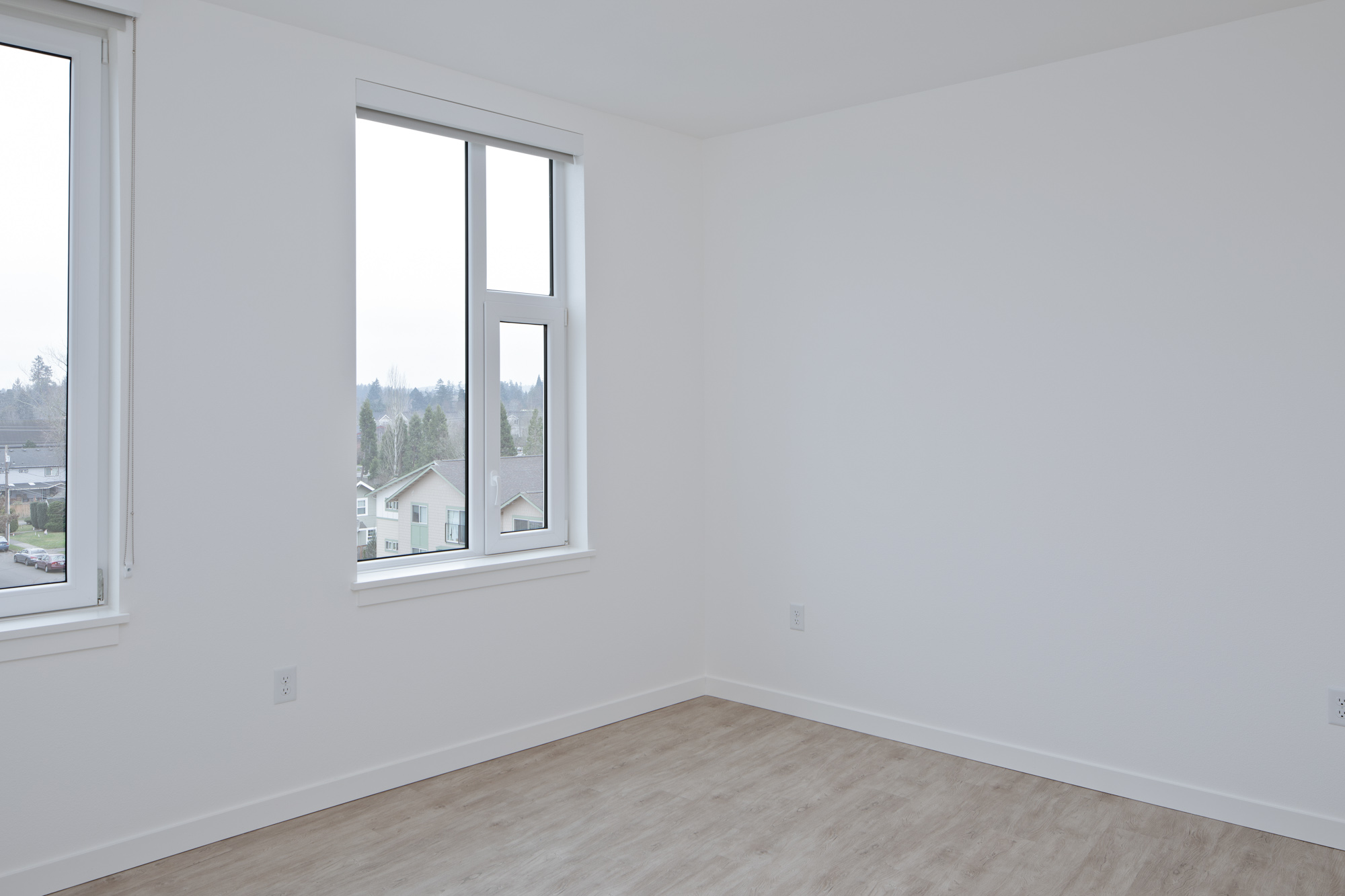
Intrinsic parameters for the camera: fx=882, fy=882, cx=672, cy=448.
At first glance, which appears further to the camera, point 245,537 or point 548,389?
point 548,389

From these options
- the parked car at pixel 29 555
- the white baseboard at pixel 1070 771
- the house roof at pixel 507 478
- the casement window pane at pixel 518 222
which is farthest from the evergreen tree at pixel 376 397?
the white baseboard at pixel 1070 771

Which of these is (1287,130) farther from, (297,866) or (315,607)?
(297,866)

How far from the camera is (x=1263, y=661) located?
2961 mm

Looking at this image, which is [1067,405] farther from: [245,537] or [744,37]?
[245,537]

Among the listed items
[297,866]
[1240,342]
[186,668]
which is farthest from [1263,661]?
[186,668]

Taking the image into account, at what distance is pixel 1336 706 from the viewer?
2842 mm

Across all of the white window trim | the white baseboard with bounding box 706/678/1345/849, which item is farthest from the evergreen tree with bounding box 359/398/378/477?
the white baseboard with bounding box 706/678/1345/849

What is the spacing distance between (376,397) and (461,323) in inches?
19.4

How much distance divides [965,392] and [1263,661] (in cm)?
139

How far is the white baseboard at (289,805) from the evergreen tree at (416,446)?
112cm

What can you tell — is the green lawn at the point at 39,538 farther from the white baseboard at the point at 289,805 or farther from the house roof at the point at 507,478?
the house roof at the point at 507,478

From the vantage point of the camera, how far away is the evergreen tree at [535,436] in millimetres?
3871

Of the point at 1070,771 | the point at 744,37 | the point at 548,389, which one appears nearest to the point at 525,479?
the point at 548,389

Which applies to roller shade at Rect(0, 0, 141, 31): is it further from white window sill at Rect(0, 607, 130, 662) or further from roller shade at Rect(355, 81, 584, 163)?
white window sill at Rect(0, 607, 130, 662)
